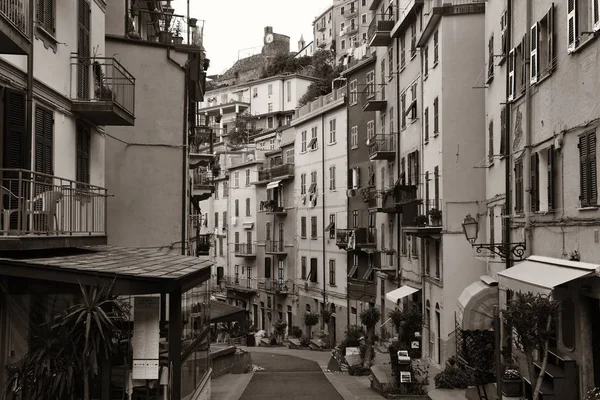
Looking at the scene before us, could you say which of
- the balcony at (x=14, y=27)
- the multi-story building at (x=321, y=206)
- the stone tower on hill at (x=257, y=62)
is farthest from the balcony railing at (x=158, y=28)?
the stone tower on hill at (x=257, y=62)

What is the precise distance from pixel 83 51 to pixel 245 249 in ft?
176

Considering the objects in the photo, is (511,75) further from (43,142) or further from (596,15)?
(43,142)

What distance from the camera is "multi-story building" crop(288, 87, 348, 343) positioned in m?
53.6

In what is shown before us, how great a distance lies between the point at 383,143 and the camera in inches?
1665

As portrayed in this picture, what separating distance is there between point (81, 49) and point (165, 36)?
1073 cm

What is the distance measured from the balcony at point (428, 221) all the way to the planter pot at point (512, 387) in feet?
34.9

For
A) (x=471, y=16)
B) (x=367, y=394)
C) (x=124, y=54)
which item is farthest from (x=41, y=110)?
(x=471, y=16)

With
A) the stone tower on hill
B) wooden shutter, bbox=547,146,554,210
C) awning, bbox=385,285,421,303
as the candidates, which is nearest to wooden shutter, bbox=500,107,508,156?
wooden shutter, bbox=547,146,554,210

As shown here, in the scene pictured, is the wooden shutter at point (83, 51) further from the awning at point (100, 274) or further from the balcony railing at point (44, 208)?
the awning at point (100, 274)

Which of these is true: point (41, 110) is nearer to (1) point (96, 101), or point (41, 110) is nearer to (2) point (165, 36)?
(1) point (96, 101)

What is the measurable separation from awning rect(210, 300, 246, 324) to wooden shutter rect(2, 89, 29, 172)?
55.8 feet

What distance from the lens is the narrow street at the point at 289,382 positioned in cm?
2706

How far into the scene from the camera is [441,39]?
1177 inches

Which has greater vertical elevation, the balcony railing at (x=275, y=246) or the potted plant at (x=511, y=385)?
the balcony railing at (x=275, y=246)
